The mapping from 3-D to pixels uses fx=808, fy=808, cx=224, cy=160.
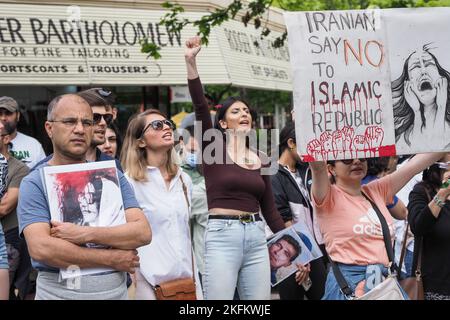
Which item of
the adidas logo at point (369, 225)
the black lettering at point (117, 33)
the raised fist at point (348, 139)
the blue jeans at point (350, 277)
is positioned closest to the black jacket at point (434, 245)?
the adidas logo at point (369, 225)

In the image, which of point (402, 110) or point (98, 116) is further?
point (98, 116)

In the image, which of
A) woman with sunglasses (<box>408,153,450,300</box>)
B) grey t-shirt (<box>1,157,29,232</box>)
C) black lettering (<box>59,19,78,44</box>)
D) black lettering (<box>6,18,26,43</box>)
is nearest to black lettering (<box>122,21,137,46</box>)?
black lettering (<box>59,19,78,44</box>)

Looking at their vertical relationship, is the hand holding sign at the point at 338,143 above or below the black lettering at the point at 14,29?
below

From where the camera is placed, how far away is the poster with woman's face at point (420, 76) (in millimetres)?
4996

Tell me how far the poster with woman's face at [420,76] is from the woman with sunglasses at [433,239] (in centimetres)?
56

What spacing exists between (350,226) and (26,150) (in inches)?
134

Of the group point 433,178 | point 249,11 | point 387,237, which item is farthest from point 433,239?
point 249,11

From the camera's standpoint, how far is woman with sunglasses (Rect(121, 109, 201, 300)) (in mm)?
5484

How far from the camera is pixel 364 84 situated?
4.91 meters

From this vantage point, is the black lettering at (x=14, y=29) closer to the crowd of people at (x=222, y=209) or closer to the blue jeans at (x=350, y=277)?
the crowd of people at (x=222, y=209)

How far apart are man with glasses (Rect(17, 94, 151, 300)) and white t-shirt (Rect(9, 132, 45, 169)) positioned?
2975 millimetres

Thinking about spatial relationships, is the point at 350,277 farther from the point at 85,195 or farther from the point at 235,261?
the point at 85,195

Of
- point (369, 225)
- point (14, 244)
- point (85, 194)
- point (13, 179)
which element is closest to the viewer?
point (85, 194)

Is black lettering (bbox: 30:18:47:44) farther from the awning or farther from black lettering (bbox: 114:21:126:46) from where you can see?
black lettering (bbox: 114:21:126:46)
